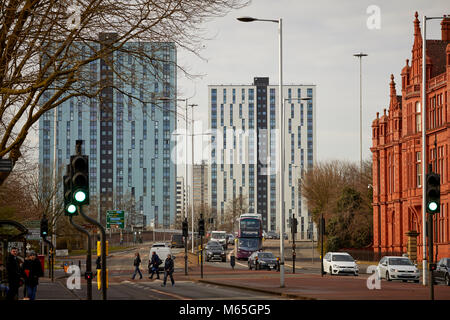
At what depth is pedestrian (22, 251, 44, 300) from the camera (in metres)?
26.1

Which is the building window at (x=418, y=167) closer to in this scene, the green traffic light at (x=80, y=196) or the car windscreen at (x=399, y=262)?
the car windscreen at (x=399, y=262)

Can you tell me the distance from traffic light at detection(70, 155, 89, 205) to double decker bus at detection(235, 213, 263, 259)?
64.2 meters

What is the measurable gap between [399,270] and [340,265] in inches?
292

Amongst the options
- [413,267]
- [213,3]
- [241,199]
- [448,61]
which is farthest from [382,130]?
[241,199]

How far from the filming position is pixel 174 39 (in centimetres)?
1900

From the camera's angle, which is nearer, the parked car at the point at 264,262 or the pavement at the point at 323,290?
the pavement at the point at 323,290

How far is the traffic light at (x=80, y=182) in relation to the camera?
17.5m

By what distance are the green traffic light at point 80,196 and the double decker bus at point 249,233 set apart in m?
64.3

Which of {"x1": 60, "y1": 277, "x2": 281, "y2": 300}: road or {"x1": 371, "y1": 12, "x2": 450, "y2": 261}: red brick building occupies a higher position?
{"x1": 371, "y1": 12, "x2": 450, "y2": 261}: red brick building

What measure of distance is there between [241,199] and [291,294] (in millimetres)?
154296

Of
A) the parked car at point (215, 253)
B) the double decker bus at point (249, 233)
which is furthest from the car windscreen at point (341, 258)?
the parked car at point (215, 253)

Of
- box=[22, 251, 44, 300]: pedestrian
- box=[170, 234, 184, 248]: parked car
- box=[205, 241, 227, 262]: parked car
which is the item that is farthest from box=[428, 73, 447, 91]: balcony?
box=[170, 234, 184, 248]: parked car

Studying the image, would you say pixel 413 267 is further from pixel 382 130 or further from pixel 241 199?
pixel 241 199

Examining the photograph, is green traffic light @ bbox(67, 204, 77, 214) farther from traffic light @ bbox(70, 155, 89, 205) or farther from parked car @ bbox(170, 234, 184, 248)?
parked car @ bbox(170, 234, 184, 248)
